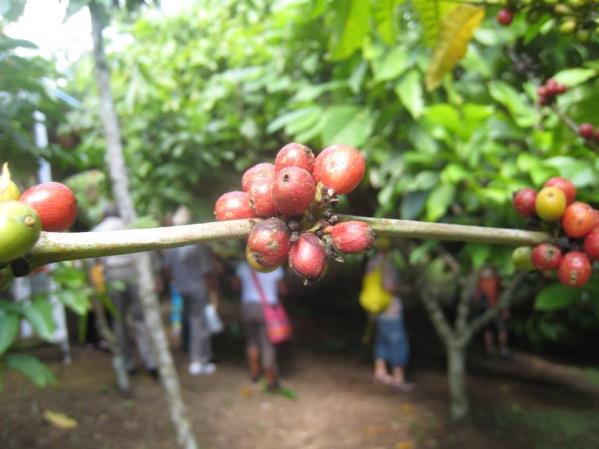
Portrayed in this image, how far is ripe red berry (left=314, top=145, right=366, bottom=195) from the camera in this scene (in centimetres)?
A: 89

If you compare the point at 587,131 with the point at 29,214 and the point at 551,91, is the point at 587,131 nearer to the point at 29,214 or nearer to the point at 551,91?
the point at 551,91

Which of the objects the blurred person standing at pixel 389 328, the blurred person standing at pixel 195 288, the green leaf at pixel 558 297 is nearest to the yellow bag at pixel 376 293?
the blurred person standing at pixel 389 328

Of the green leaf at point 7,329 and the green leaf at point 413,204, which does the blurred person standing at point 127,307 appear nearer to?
the green leaf at point 7,329

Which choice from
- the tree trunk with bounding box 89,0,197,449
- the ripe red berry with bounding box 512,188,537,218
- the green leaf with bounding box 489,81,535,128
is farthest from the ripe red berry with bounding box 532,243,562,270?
the tree trunk with bounding box 89,0,197,449

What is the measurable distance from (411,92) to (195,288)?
4180 millimetres

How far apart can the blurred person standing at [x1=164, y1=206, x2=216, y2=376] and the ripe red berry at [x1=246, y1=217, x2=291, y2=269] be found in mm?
5235

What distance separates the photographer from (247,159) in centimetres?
525

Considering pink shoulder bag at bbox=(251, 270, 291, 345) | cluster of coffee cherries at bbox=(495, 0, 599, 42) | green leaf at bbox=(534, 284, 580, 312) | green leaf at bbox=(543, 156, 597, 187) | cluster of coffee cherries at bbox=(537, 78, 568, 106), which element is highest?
cluster of coffee cherries at bbox=(495, 0, 599, 42)

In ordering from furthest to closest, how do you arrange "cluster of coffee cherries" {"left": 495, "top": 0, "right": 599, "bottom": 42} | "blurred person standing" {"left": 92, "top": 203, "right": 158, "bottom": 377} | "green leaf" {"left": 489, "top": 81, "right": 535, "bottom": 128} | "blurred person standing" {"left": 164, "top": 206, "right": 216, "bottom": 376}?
1. "blurred person standing" {"left": 164, "top": 206, "right": 216, "bottom": 376}
2. "blurred person standing" {"left": 92, "top": 203, "right": 158, "bottom": 377}
3. "green leaf" {"left": 489, "top": 81, "right": 535, "bottom": 128}
4. "cluster of coffee cherries" {"left": 495, "top": 0, "right": 599, "bottom": 42}

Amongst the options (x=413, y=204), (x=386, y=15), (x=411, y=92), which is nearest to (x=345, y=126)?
(x=411, y=92)

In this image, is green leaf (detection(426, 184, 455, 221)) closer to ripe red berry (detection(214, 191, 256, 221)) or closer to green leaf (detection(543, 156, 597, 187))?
green leaf (detection(543, 156, 597, 187))

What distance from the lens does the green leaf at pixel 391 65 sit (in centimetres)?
274

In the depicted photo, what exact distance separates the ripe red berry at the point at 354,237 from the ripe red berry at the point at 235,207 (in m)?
0.18

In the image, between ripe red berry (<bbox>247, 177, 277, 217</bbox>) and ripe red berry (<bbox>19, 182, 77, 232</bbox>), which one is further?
ripe red berry (<bbox>247, 177, 277, 217</bbox>)
